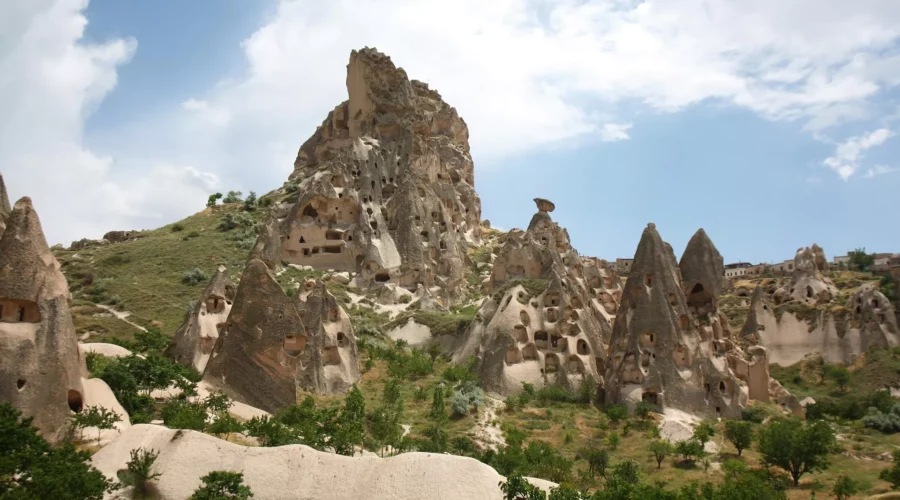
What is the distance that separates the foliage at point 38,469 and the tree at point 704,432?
2596 cm

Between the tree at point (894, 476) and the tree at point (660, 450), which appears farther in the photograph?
the tree at point (660, 450)

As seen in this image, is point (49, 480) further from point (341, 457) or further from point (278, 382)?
point (278, 382)

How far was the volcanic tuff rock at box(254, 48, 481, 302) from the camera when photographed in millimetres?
65125

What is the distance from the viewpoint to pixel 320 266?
215 ft

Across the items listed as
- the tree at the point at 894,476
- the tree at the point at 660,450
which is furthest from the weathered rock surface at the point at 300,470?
the tree at the point at 894,476

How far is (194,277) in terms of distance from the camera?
199ft

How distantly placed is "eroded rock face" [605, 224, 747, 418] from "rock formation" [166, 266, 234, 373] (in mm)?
21030

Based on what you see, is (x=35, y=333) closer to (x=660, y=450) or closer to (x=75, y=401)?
(x=75, y=401)

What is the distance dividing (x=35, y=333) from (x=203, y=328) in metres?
15.9

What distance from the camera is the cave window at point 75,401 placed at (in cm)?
2505

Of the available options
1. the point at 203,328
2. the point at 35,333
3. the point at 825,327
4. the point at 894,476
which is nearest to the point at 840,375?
the point at 825,327

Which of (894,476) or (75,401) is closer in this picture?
(75,401)

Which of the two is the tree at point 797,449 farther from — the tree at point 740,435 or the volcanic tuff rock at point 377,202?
the volcanic tuff rock at point 377,202

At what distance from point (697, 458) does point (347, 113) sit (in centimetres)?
5983
